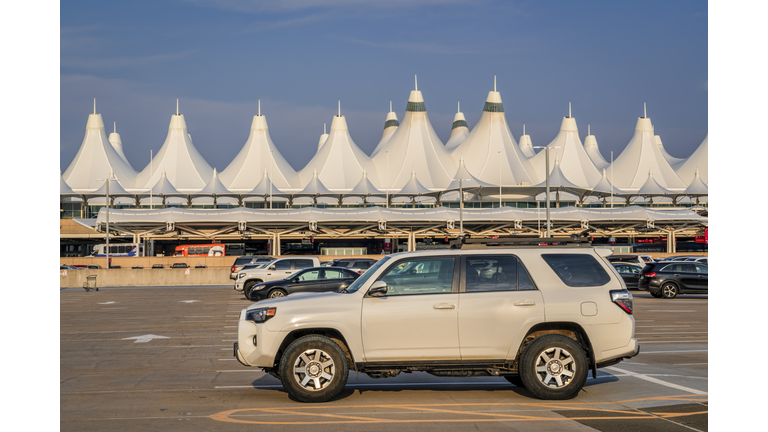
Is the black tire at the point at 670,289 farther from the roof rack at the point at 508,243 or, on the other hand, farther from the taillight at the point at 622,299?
the taillight at the point at 622,299

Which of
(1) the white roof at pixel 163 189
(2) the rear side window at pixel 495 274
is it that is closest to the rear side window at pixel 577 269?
(2) the rear side window at pixel 495 274

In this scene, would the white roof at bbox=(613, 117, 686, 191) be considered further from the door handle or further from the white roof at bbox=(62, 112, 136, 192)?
the door handle

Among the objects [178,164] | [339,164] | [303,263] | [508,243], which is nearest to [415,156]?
[339,164]

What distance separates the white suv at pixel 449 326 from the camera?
26.2ft

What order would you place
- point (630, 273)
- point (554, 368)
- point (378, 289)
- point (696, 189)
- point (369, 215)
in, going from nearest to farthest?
point (378, 289)
point (554, 368)
point (630, 273)
point (369, 215)
point (696, 189)

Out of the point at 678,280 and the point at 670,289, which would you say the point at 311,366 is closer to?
the point at 670,289

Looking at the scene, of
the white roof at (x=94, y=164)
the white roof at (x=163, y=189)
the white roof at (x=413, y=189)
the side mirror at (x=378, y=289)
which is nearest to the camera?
the side mirror at (x=378, y=289)

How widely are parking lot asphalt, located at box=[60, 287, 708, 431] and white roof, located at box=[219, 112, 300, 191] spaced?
85889mm

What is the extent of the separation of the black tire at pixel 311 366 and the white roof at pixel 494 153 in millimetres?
87967

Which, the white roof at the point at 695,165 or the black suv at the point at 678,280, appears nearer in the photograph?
the black suv at the point at 678,280

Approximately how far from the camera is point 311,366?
26.2 feet

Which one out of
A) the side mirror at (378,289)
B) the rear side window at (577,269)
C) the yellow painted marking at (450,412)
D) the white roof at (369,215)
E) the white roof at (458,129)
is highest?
the white roof at (458,129)

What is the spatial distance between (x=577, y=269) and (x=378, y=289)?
2.58m

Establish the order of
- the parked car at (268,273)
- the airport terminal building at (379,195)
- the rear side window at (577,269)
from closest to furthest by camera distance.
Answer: the rear side window at (577,269) → the parked car at (268,273) → the airport terminal building at (379,195)
